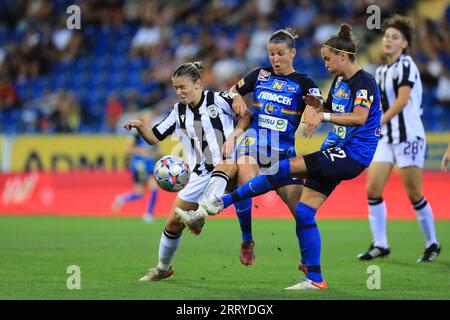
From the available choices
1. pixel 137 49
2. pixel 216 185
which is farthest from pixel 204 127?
pixel 137 49

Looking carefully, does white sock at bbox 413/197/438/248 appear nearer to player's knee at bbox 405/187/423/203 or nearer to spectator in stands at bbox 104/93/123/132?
player's knee at bbox 405/187/423/203

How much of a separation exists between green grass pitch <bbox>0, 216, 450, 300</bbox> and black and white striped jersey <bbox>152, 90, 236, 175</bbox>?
1.16 meters

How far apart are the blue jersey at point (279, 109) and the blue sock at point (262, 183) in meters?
0.59

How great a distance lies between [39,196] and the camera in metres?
18.4

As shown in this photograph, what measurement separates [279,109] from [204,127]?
0.74 metres

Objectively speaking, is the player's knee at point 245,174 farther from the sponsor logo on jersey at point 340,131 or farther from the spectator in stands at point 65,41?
the spectator in stands at point 65,41

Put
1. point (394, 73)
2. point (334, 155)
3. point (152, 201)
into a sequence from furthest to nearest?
point (152, 201), point (394, 73), point (334, 155)

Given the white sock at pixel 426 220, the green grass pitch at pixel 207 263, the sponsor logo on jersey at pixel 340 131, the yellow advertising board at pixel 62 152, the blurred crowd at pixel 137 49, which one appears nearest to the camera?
the green grass pitch at pixel 207 263

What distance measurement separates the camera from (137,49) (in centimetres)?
2308

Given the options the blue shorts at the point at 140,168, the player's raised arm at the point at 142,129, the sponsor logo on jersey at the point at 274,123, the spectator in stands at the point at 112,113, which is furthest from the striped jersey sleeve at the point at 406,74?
the spectator in stands at the point at 112,113

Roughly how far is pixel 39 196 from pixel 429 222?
1024 cm

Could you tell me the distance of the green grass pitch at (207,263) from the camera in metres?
7.29

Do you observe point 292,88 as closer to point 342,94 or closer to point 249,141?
point 342,94

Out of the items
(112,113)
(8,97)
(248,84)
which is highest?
(8,97)
